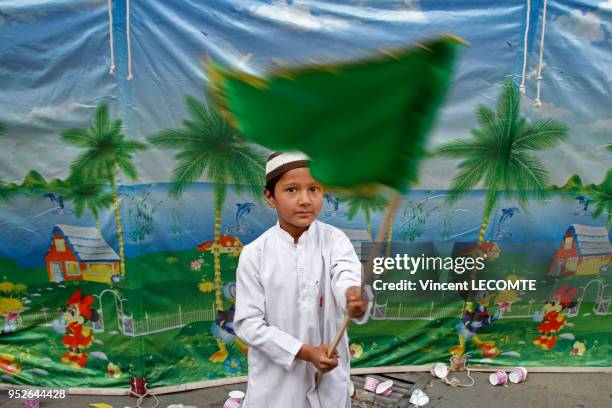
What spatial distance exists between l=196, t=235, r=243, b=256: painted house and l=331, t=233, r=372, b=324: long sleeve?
1.34 m

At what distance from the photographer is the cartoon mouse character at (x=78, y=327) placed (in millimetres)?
3188

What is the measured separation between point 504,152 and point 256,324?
2179mm

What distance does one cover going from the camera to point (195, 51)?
296cm

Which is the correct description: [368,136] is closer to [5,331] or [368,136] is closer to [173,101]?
[173,101]

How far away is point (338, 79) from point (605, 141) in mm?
2572

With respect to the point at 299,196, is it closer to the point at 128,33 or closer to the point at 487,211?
the point at 128,33

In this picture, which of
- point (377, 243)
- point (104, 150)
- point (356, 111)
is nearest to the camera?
point (356, 111)

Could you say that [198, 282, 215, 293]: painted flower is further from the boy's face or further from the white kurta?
the boy's face

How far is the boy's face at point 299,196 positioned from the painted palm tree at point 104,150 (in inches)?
58.7

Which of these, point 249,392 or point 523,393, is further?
point 523,393

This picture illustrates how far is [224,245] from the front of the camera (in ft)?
10.6

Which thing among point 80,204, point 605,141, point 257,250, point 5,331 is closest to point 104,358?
point 5,331

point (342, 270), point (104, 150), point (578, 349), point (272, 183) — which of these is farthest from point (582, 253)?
point (104, 150)

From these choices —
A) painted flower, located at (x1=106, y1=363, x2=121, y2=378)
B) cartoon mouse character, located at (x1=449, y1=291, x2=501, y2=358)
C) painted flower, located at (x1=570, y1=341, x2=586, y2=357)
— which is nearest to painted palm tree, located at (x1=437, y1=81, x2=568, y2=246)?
cartoon mouse character, located at (x1=449, y1=291, x2=501, y2=358)
